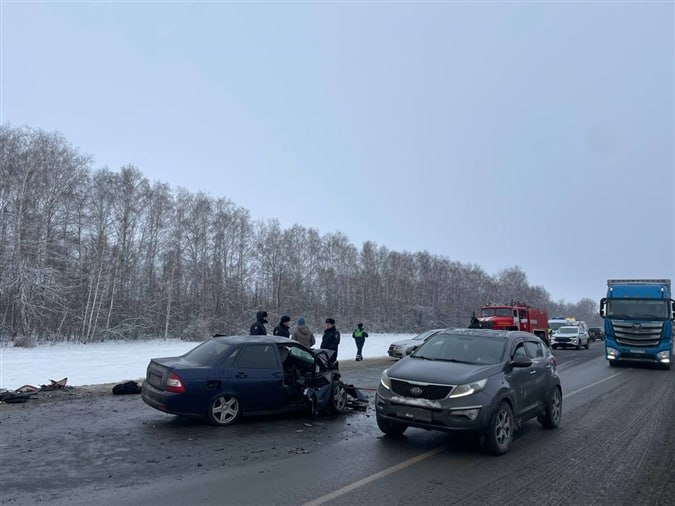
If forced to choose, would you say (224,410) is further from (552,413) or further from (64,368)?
(64,368)

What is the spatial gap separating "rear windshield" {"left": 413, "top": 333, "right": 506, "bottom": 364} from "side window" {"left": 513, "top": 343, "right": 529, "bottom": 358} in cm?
24

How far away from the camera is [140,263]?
1706 inches

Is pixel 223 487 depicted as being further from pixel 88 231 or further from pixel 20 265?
pixel 88 231

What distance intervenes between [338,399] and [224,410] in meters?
2.37

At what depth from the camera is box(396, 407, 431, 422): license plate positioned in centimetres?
672

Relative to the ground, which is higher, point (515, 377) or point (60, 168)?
point (60, 168)

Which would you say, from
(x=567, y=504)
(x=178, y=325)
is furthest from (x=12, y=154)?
(x=567, y=504)

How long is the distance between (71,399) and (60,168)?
93.5 ft

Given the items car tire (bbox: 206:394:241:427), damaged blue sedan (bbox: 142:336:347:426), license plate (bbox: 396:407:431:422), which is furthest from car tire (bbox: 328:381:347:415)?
license plate (bbox: 396:407:431:422)

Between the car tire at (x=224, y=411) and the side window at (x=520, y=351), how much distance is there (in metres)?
4.69

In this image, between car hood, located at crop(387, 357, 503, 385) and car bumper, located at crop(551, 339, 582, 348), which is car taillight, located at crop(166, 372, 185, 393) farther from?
car bumper, located at crop(551, 339, 582, 348)

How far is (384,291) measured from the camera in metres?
80.8

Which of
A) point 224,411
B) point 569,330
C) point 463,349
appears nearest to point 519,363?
point 463,349

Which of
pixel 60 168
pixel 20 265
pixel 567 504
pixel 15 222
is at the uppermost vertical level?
pixel 60 168
